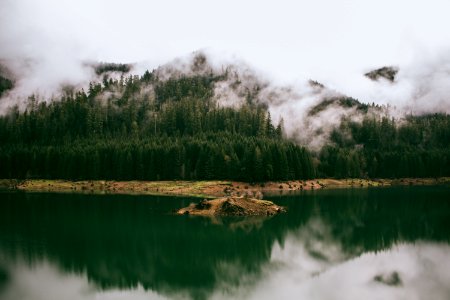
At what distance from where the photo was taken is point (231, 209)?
8388 cm

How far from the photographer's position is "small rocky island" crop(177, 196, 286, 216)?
83500mm

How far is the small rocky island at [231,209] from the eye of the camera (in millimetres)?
83500

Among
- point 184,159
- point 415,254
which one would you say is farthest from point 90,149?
point 415,254

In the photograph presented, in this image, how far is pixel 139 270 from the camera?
145ft

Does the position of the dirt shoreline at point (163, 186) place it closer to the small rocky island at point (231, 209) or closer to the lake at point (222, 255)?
the small rocky island at point (231, 209)

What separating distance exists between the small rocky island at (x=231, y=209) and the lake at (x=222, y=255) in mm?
4423

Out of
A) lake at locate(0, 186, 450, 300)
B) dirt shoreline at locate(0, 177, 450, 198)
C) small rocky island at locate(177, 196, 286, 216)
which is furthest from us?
dirt shoreline at locate(0, 177, 450, 198)

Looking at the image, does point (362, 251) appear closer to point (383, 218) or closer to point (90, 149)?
point (383, 218)

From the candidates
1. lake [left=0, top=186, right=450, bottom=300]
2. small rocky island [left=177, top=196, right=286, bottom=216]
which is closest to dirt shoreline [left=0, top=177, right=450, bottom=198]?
small rocky island [left=177, top=196, right=286, bottom=216]

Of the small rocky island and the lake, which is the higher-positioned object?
the small rocky island

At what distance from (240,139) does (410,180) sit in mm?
75633

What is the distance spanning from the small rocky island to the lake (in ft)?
14.5

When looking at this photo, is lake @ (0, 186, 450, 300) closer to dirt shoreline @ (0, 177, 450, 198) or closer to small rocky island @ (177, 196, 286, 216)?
small rocky island @ (177, 196, 286, 216)

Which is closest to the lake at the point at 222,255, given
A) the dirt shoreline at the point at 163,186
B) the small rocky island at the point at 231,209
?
the small rocky island at the point at 231,209
